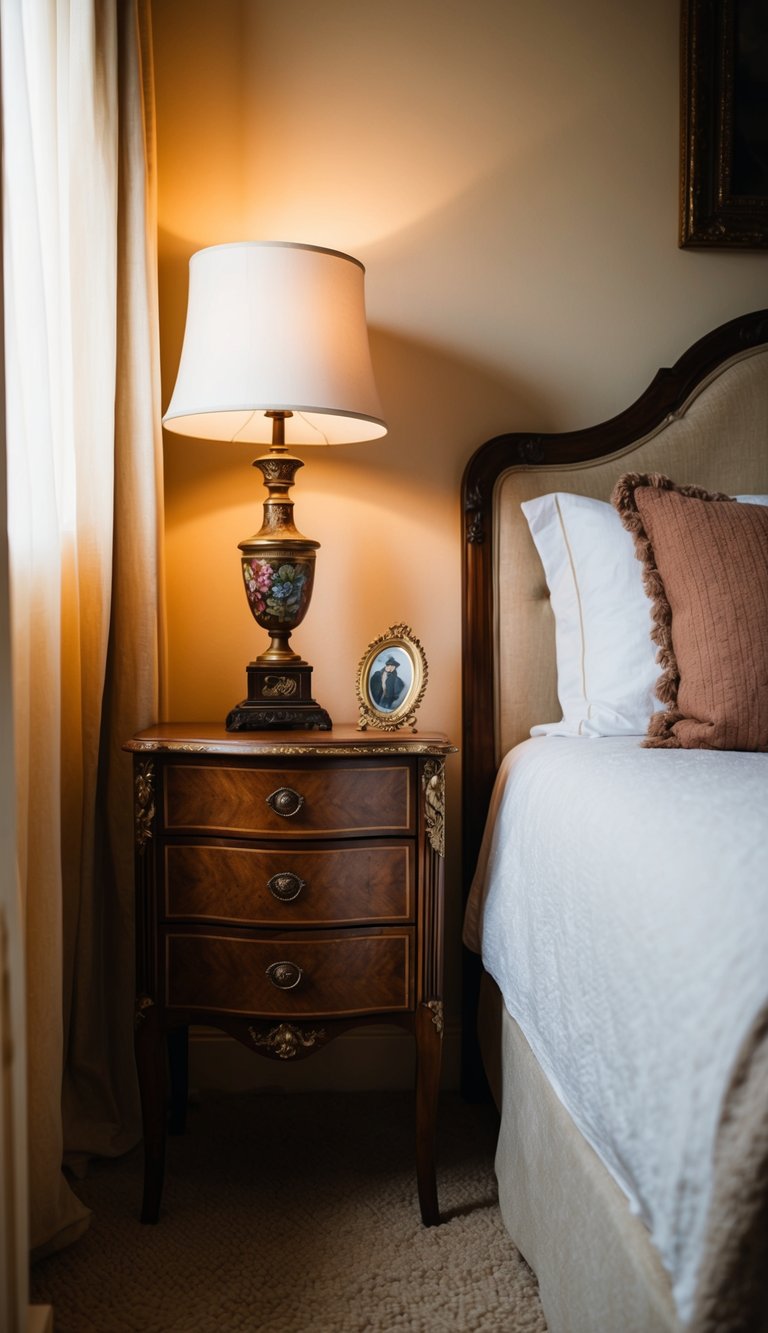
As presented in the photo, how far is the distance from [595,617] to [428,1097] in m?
0.89

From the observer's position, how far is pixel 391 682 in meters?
1.84

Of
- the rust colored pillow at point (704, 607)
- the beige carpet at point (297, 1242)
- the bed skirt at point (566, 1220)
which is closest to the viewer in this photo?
the bed skirt at point (566, 1220)

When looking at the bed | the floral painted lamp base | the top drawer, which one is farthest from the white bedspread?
the floral painted lamp base

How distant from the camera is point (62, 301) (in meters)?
1.70

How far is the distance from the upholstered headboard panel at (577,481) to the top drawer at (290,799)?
1.57 ft

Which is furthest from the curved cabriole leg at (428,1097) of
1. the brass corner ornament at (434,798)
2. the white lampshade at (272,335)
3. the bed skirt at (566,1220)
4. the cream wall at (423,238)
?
the white lampshade at (272,335)

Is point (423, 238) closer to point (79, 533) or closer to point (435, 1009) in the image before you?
Answer: point (79, 533)

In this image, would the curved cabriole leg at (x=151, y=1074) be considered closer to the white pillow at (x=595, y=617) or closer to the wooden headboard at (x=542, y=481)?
the wooden headboard at (x=542, y=481)

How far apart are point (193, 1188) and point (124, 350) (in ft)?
4.92

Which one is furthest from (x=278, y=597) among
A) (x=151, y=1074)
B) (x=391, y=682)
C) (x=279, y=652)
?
(x=151, y=1074)

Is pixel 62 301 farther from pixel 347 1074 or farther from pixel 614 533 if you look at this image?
pixel 347 1074

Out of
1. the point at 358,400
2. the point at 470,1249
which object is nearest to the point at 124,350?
the point at 358,400

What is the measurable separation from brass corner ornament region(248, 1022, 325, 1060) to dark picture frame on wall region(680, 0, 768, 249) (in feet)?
5.79

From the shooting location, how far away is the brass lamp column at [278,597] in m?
1.84
